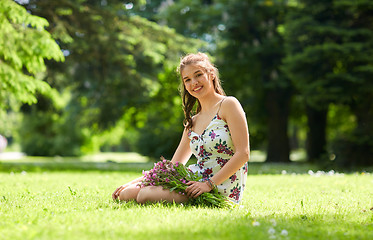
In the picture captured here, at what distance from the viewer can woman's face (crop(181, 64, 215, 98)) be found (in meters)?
4.42

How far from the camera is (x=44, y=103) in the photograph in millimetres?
14781

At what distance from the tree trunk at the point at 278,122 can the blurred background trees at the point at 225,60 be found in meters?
0.04

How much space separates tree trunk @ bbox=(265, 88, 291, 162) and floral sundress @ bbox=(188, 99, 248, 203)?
13.5m

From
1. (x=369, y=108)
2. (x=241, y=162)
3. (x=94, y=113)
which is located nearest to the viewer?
(x=241, y=162)

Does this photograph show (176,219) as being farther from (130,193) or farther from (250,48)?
(250,48)

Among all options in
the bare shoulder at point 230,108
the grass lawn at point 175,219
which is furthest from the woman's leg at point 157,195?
the bare shoulder at point 230,108

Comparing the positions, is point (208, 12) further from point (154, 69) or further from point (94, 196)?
point (94, 196)

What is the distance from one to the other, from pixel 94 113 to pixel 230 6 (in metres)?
7.50

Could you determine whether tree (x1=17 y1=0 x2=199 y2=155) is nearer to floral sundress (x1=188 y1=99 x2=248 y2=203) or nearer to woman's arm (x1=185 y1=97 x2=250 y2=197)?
floral sundress (x1=188 y1=99 x2=248 y2=203)

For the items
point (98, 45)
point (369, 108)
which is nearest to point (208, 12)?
point (98, 45)

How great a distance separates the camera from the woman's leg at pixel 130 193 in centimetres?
441

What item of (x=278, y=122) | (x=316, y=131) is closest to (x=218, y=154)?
(x=278, y=122)

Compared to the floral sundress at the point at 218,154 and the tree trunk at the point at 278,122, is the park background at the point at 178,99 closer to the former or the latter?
the tree trunk at the point at 278,122

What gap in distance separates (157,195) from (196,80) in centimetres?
130
